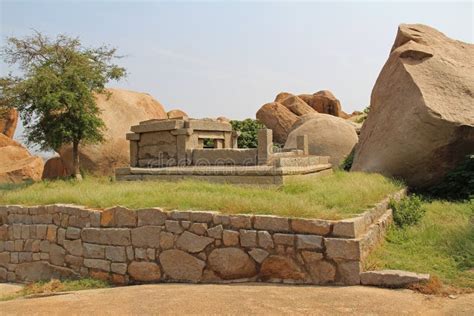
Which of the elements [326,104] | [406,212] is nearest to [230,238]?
[406,212]

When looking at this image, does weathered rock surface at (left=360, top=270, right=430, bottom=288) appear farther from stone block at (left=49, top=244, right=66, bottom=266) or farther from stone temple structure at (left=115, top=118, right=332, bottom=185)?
stone block at (left=49, top=244, right=66, bottom=266)

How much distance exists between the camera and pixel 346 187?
7.75 m

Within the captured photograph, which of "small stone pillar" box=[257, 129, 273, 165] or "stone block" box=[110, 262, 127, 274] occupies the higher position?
"small stone pillar" box=[257, 129, 273, 165]

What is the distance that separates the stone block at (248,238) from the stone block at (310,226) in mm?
582

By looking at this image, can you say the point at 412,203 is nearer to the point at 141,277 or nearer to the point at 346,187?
the point at 346,187

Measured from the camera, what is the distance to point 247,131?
2181 centimetres

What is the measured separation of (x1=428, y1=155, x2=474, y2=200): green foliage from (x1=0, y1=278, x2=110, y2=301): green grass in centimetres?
786

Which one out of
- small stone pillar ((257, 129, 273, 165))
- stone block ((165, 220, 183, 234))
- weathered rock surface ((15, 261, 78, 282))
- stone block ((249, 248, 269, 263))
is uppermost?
small stone pillar ((257, 129, 273, 165))

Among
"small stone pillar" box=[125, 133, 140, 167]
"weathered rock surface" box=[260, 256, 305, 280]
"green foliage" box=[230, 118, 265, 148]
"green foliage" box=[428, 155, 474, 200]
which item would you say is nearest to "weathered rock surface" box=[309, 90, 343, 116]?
"green foliage" box=[230, 118, 265, 148]

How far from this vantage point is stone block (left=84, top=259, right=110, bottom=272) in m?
7.12

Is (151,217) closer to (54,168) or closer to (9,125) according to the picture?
(54,168)

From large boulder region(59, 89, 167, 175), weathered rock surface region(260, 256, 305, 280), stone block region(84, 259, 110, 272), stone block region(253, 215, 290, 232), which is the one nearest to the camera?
weathered rock surface region(260, 256, 305, 280)

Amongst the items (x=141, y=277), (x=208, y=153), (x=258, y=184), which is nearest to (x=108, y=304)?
(x=141, y=277)

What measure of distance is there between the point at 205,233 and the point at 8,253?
17.0 ft
